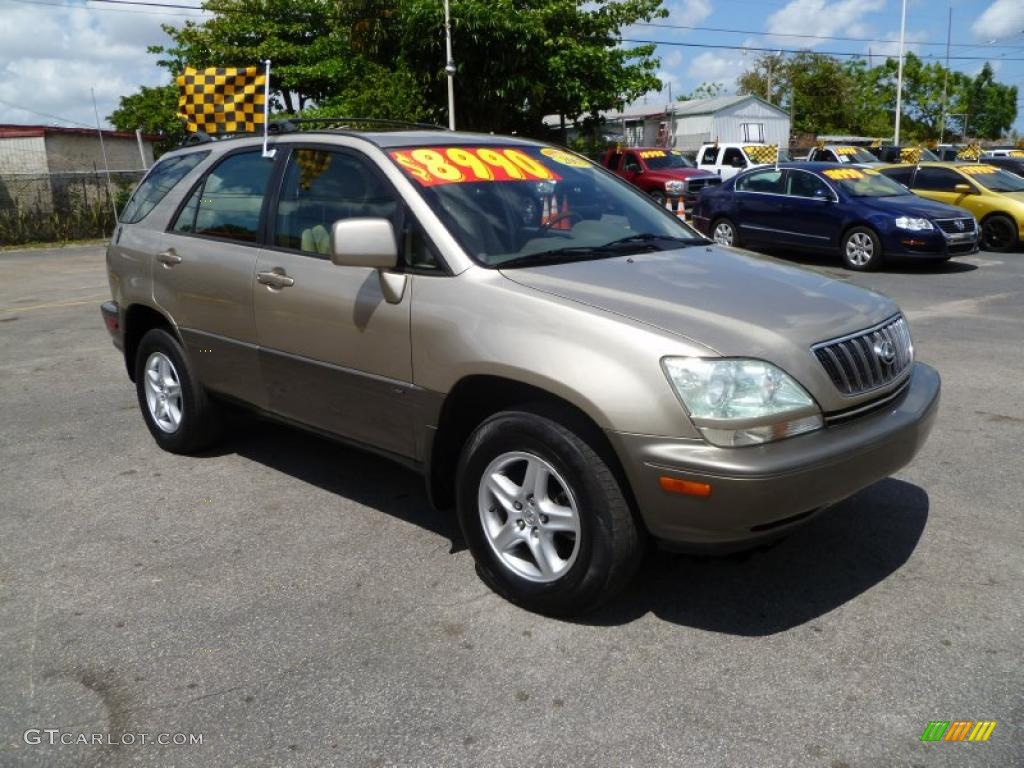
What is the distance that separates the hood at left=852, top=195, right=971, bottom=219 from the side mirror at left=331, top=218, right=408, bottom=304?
11.0 metres

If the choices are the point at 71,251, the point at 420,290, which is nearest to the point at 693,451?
the point at 420,290

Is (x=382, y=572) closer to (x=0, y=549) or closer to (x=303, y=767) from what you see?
(x=303, y=767)

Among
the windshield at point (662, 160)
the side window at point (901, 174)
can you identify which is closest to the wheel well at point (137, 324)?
the side window at point (901, 174)

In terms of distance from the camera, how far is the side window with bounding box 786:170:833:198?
13.4 metres

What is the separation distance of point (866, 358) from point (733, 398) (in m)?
0.72

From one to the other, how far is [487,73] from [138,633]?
27361 mm

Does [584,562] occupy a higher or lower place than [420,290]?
lower

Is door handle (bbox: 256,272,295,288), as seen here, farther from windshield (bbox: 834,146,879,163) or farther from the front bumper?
windshield (bbox: 834,146,879,163)

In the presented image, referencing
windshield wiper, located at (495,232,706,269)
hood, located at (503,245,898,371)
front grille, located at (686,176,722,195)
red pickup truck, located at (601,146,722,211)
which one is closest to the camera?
hood, located at (503,245,898,371)

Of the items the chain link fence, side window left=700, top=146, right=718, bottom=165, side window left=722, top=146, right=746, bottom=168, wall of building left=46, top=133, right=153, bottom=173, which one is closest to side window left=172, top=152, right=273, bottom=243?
the chain link fence

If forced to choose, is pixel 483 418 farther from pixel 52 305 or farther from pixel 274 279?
pixel 52 305

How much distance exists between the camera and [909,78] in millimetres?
72125

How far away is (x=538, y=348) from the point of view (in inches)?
125

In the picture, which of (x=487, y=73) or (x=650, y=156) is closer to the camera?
(x=650, y=156)
